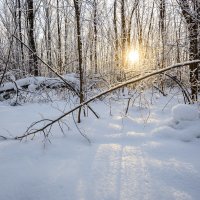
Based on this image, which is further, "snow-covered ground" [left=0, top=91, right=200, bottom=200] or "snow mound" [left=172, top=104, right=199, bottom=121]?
"snow mound" [left=172, top=104, right=199, bottom=121]

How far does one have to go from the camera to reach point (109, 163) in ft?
7.69

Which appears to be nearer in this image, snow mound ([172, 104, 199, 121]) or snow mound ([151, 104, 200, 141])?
snow mound ([151, 104, 200, 141])

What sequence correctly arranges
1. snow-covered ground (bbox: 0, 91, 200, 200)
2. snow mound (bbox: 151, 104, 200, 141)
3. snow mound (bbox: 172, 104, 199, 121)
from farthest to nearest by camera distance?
snow mound (bbox: 172, 104, 199, 121), snow mound (bbox: 151, 104, 200, 141), snow-covered ground (bbox: 0, 91, 200, 200)

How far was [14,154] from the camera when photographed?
8.36 ft

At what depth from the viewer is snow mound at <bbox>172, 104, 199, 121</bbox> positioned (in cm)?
318

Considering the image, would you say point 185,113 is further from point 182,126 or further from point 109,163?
point 109,163

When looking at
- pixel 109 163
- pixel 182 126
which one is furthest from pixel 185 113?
pixel 109 163

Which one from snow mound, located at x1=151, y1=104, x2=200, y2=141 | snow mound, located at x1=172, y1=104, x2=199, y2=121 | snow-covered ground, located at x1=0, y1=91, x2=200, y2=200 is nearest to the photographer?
snow-covered ground, located at x1=0, y1=91, x2=200, y2=200

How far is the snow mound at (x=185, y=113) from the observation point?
3178 millimetres

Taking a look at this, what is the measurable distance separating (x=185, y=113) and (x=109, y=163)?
4.32ft

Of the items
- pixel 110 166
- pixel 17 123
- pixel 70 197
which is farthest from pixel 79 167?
pixel 17 123

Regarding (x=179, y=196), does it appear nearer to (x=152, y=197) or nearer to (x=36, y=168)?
(x=152, y=197)

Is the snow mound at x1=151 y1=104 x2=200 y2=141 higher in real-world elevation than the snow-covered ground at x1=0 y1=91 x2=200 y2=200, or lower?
higher

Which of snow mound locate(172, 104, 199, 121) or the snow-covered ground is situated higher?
snow mound locate(172, 104, 199, 121)
